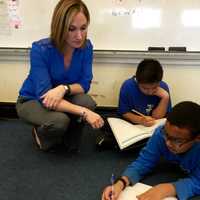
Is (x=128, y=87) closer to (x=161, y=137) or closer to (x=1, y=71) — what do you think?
(x=161, y=137)

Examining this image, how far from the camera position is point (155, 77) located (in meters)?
1.73

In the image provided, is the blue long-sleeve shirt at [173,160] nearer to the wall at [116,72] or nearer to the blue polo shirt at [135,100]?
the blue polo shirt at [135,100]

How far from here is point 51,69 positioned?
5.79 ft

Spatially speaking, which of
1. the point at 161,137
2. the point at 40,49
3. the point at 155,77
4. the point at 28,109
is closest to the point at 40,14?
the point at 40,49

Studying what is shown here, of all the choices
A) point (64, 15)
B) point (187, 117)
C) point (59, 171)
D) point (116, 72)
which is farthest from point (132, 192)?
point (116, 72)

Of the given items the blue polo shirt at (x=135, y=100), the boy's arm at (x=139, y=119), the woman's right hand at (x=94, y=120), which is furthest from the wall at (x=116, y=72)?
the woman's right hand at (x=94, y=120)

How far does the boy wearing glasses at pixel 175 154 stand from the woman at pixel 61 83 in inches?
10.9

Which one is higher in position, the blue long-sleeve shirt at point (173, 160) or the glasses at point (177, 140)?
the glasses at point (177, 140)

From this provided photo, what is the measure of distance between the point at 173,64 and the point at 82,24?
0.71 m

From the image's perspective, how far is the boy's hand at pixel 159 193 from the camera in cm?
130

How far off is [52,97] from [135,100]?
0.50 metres

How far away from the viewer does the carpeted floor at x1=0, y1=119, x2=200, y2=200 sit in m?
1.53

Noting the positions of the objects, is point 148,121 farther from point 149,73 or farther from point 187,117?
point 187,117

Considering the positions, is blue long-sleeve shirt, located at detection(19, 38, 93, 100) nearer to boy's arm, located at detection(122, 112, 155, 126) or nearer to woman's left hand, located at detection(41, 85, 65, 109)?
woman's left hand, located at detection(41, 85, 65, 109)
